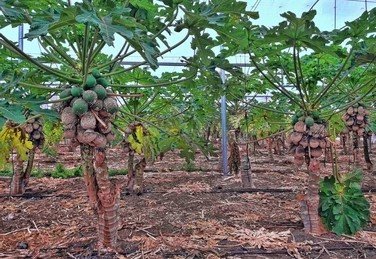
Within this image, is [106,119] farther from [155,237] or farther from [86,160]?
[155,237]

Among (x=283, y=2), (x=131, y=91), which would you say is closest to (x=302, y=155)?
(x=131, y=91)

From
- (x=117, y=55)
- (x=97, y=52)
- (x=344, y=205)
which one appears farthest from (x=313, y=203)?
(x=97, y=52)

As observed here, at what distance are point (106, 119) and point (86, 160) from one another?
318 mm

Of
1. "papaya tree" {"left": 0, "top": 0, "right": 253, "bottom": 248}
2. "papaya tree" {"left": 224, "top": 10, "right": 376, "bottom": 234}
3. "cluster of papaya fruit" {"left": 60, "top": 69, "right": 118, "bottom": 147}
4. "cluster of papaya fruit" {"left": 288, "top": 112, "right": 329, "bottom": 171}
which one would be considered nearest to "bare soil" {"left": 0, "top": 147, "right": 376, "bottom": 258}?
"papaya tree" {"left": 224, "top": 10, "right": 376, "bottom": 234}

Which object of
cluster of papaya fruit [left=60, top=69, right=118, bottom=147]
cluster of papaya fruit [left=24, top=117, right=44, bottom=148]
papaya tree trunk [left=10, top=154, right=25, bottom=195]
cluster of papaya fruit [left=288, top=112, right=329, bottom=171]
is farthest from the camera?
papaya tree trunk [left=10, top=154, right=25, bottom=195]

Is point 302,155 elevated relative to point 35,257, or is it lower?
elevated

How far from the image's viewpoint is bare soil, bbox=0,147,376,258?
3281 millimetres

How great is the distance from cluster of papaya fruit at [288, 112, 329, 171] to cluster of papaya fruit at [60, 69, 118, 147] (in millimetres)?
1745

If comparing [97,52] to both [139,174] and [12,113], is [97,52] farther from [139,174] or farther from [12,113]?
[139,174]

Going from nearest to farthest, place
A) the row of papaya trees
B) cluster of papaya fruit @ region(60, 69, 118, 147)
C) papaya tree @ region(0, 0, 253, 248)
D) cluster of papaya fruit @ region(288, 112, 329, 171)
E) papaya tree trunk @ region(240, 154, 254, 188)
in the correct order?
the row of papaya trees → papaya tree @ region(0, 0, 253, 248) → cluster of papaya fruit @ region(60, 69, 118, 147) → cluster of papaya fruit @ region(288, 112, 329, 171) → papaya tree trunk @ region(240, 154, 254, 188)

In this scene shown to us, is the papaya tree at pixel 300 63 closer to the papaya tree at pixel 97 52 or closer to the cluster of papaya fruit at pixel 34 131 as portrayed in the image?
the papaya tree at pixel 97 52

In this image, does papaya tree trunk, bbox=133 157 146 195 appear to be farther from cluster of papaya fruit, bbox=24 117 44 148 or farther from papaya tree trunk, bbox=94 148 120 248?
papaya tree trunk, bbox=94 148 120 248

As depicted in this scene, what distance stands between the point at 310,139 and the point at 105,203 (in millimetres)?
1868

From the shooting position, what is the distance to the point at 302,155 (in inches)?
146
